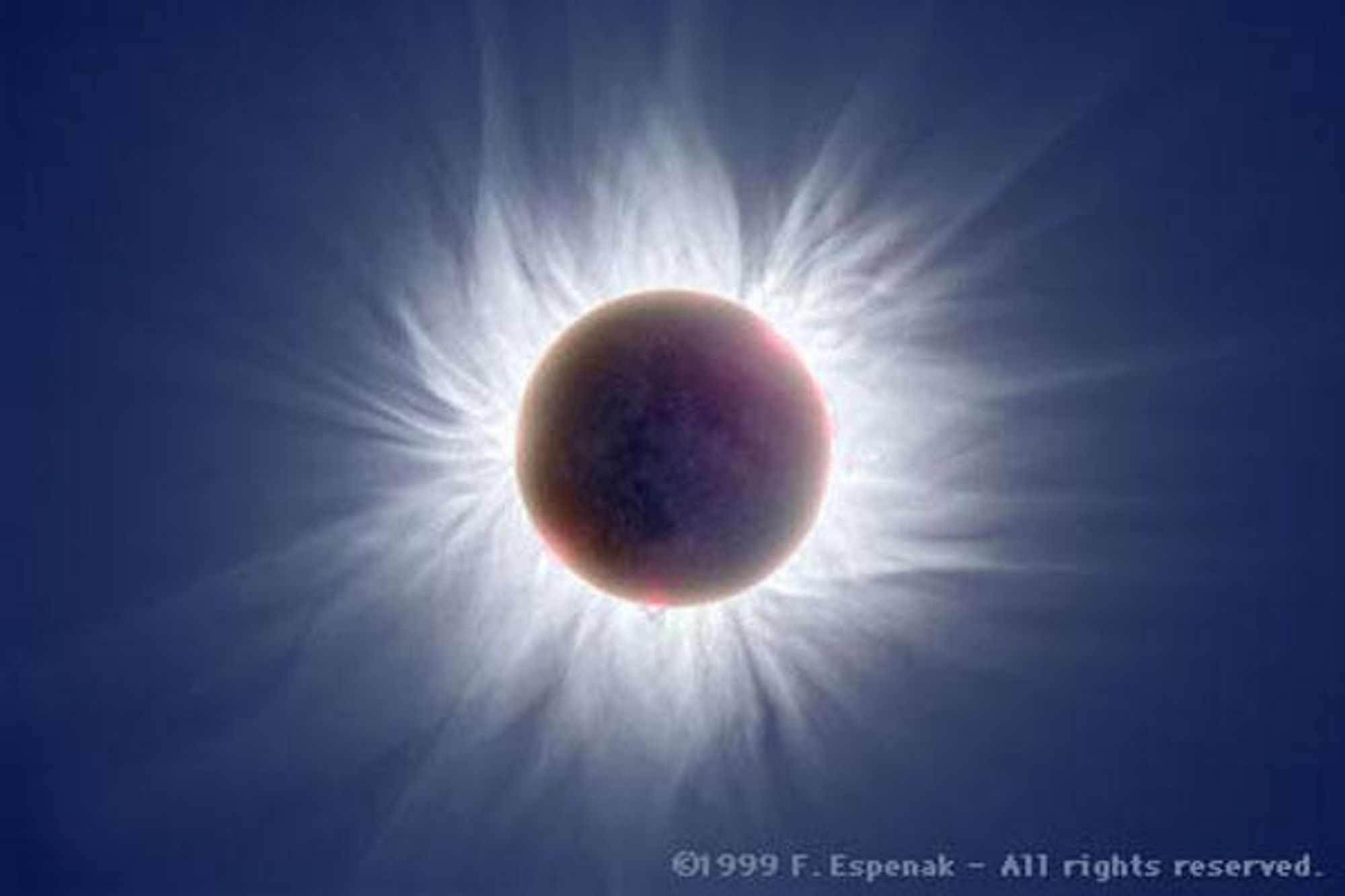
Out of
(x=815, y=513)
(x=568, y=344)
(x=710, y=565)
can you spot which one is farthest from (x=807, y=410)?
(x=568, y=344)

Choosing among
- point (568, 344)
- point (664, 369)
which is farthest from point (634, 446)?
point (568, 344)

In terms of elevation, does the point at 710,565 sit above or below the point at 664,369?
below

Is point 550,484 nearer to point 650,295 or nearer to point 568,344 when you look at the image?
point 568,344

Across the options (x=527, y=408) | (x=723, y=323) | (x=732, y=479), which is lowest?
(x=732, y=479)

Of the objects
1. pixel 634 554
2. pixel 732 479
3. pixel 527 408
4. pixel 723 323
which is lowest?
pixel 634 554

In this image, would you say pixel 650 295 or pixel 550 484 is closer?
pixel 550 484

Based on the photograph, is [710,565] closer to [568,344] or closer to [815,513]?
[815,513]
